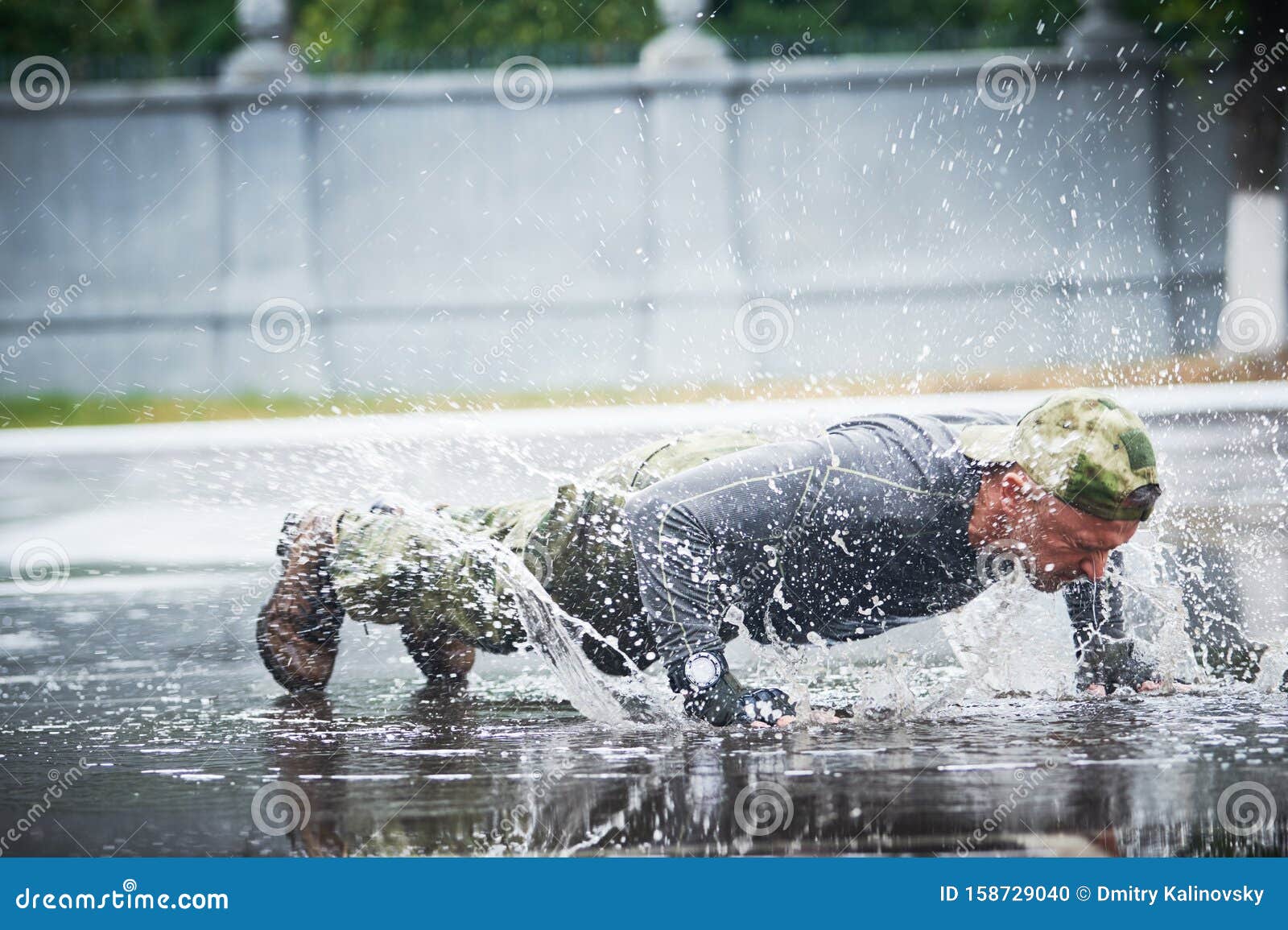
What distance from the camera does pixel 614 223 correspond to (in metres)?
13.7

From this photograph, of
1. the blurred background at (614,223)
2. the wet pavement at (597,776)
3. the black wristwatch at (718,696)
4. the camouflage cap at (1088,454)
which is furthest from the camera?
the blurred background at (614,223)

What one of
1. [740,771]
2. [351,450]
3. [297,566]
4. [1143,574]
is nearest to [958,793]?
[740,771]

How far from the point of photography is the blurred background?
531 inches

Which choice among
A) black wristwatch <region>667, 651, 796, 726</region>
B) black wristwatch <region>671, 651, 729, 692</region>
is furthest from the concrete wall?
black wristwatch <region>671, 651, 729, 692</region>

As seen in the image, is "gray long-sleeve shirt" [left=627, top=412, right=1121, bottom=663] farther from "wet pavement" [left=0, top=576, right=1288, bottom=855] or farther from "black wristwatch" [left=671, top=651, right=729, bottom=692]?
"wet pavement" [left=0, top=576, right=1288, bottom=855]

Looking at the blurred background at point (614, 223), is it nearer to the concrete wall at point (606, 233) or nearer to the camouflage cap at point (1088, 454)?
the concrete wall at point (606, 233)

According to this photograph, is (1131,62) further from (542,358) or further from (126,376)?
(126,376)

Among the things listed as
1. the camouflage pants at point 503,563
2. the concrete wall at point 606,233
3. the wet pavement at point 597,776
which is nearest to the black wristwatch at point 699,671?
the wet pavement at point 597,776

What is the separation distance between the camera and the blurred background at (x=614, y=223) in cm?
1348

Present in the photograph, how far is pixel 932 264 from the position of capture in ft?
44.7

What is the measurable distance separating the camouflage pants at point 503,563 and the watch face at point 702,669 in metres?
0.38

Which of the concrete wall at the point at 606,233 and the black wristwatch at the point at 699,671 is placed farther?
the concrete wall at the point at 606,233

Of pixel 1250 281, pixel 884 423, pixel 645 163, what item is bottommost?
pixel 884 423

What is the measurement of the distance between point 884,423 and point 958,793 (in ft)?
2.97
